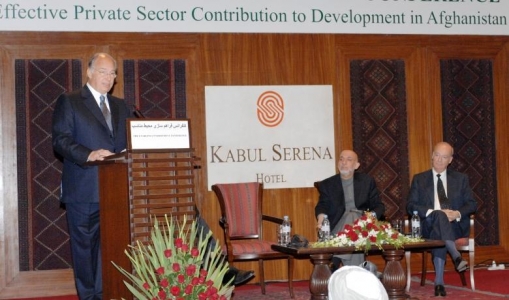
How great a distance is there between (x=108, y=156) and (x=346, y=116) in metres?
4.19

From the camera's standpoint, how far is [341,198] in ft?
25.4

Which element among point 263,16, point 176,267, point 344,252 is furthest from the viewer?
point 263,16

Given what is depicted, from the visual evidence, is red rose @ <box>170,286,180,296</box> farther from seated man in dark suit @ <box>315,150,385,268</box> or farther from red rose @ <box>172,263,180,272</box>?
seated man in dark suit @ <box>315,150,385,268</box>

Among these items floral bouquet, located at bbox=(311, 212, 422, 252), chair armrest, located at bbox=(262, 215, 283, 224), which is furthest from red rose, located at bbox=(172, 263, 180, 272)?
chair armrest, located at bbox=(262, 215, 283, 224)

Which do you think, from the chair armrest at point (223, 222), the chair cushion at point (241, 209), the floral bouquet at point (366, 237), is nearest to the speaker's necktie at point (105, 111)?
the floral bouquet at point (366, 237)

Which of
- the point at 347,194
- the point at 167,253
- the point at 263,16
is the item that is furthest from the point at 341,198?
the point at 167,253

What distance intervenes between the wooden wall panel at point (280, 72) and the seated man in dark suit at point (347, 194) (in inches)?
20.4

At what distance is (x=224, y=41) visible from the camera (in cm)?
811

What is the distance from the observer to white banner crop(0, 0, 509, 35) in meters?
7.65

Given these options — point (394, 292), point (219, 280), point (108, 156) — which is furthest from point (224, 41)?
point (219, 280)

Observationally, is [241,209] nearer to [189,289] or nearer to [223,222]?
[223,222]

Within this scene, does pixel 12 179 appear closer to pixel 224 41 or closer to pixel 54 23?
pixel 54 23

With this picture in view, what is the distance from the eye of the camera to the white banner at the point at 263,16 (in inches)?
301

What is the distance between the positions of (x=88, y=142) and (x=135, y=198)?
87 cm
